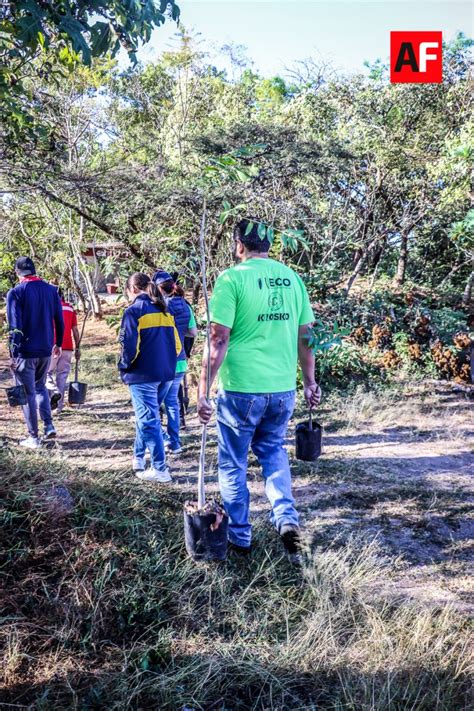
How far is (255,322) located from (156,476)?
1.99m

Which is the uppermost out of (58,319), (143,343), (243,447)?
(58,319)

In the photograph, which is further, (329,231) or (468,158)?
(329,231)

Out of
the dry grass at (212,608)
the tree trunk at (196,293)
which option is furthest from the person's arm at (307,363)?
the tree trunk at (196,293)

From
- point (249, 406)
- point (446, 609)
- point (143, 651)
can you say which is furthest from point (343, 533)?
point (143, 651)

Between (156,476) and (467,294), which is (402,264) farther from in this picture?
(156,476)

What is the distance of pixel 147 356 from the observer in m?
4.60

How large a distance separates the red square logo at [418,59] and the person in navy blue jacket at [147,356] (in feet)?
24.4

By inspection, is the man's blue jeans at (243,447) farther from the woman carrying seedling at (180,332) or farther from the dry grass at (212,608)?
the woman carrying seedling at (180,332)

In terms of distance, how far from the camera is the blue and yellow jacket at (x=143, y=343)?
4562mm

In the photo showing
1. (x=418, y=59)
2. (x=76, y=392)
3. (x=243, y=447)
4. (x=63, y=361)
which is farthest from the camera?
(x=418, y=59)

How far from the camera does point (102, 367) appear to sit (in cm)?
1059

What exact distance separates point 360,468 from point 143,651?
3269 mm

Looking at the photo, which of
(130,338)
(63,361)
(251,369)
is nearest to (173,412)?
(130,338)

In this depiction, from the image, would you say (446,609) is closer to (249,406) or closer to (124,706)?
(249,406)
